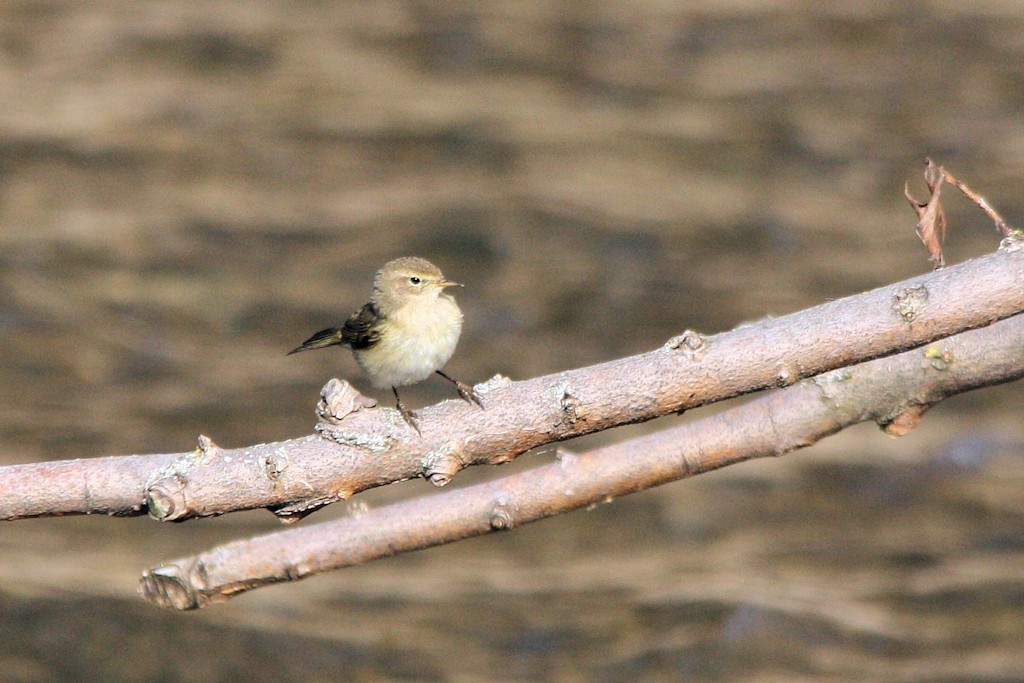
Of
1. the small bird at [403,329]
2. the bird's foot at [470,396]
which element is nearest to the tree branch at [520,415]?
the bird's foot at [470,396]

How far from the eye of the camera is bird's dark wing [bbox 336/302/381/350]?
5.18m

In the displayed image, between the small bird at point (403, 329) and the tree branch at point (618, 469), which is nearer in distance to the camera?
the tree branch at point (618, 469)

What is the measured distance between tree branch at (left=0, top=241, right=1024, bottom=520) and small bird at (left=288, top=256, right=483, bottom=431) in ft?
4.04

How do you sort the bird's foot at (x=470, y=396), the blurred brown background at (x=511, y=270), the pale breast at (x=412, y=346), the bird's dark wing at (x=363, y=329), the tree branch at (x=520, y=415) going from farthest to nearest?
1. the blurred brown background at (x=511, y=270)
2. the bird's dark wing at (x=363, y=329)
3. the pale breast at (x=412, y=346)
4. the bird's foot at (x=470, y=396)
5. the tree branch at (x=520, y=415)

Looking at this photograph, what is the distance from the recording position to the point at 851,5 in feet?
39.2

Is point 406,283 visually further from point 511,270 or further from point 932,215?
point 511,270

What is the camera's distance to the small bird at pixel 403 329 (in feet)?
16.3

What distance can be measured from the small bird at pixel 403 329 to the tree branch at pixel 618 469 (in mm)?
1249

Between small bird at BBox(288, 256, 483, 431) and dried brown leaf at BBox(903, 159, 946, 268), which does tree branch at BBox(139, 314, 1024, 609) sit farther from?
small bird at BBox(288, 256, 483, 431)

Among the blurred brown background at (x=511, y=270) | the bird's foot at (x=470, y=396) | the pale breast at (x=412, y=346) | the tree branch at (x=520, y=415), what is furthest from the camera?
the blurred brown background at (x=511, y=270)

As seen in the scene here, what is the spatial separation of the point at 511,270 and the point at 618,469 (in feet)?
22.3

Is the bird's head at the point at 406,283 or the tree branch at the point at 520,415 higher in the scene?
the bird's head at the point at 406,283

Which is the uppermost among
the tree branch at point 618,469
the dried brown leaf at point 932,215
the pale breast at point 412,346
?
the pale breast at point 412,346

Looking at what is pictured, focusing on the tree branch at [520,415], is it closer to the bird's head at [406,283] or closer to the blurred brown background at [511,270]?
the bird's head at [406,283]
